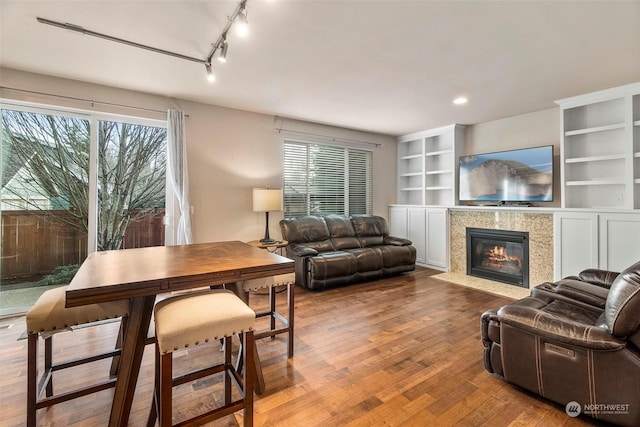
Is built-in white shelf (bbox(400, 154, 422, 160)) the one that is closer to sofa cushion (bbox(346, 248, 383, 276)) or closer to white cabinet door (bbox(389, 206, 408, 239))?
white cabinet door (bbox(389, 206, 408, 239))

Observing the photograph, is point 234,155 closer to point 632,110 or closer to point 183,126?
point 183,126

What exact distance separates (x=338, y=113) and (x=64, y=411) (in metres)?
4.20

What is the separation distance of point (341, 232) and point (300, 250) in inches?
41.3

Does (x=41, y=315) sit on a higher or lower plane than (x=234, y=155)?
lower

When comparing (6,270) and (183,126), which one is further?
(183,126)

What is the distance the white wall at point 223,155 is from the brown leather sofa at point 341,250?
0.48 m

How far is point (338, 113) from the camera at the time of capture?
14.4 feet

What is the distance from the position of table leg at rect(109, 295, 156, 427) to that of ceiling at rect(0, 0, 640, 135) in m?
1.96

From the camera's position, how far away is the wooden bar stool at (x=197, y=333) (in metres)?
1.32

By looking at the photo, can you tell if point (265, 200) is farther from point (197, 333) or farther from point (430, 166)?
point (430, 166)

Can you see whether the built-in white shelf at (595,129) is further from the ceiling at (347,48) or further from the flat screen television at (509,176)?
the ceiling at (347,48)

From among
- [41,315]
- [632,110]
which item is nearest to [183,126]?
[41,315]

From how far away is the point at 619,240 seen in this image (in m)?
3.24

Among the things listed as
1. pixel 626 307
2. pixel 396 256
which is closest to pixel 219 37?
pixel 626 307
